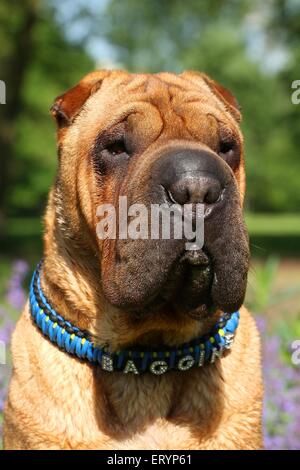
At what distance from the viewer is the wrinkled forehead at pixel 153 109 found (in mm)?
2617

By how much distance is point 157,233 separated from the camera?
2.28 meters

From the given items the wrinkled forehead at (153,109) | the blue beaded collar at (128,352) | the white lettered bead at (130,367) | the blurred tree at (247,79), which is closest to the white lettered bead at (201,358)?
the blue beaded collar at (128,352)

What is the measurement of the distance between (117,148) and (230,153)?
0.48 metres

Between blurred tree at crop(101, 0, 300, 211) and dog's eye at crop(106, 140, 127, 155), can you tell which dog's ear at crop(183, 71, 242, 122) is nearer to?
dog's eye at crop(106, 140, 127, 155)

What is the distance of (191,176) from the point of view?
225 cm

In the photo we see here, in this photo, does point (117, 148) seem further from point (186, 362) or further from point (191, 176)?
point (186, 362)

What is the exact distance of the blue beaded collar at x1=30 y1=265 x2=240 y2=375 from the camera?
2688mm

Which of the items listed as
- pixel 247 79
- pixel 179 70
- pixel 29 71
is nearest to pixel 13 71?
pixel 29 71

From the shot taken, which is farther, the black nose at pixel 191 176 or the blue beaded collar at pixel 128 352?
the blue beaded collar at pixel 128 352

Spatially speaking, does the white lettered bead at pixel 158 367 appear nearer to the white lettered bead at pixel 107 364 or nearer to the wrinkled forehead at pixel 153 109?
the white lettered bead at pixel 107 364

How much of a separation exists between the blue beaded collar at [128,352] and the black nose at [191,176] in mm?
742
